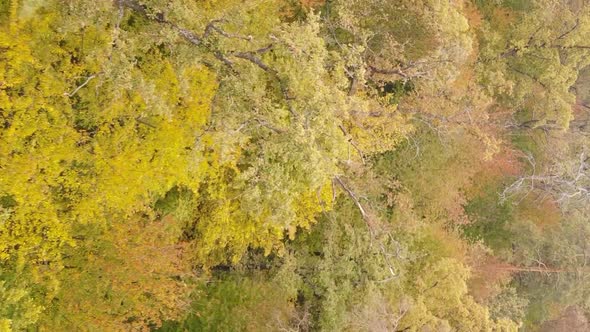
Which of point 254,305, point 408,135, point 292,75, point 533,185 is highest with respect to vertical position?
point 292,75

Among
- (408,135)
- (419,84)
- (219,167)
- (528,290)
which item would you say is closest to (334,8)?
(419,84)

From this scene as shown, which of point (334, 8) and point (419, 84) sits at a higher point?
point (334, 8)

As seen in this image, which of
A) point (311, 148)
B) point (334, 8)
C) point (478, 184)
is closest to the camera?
point (311, 148)

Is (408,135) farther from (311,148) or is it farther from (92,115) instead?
(92,115)

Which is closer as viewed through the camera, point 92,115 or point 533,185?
point 92,115

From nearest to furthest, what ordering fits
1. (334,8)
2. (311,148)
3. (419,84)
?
(311,148), (334,8), (419,84)

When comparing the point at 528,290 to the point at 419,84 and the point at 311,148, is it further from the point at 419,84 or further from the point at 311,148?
the point at 311,148
